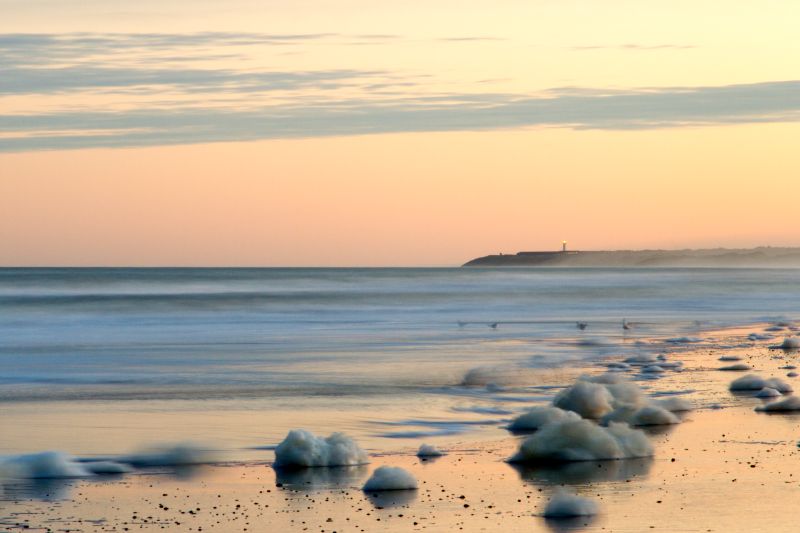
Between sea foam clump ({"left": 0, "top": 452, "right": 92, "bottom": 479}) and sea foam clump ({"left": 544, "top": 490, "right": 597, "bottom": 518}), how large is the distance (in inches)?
201

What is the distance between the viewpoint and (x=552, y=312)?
201 feet

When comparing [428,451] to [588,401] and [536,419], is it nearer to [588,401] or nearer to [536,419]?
[536,419]

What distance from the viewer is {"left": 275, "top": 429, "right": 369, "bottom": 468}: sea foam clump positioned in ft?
44.8

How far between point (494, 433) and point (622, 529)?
5.93 m

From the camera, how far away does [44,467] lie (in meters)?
13.4

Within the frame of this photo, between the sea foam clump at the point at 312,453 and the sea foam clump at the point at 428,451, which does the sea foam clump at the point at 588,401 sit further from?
the sea foam clump at the point at 312,453

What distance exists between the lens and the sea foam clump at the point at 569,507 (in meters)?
11.0

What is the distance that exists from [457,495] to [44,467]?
4464mm

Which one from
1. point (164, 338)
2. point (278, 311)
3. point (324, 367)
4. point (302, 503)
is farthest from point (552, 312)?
point (302, 503)

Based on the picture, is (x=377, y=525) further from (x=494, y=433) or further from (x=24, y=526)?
(x=494, y=433)

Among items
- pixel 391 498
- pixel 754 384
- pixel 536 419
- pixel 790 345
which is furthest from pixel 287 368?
pixel 391 498

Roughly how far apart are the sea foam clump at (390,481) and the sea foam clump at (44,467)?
3.17 meters

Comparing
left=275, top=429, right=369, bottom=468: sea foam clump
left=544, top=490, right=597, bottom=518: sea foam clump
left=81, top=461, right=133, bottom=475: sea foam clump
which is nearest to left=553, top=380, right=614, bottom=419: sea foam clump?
left=275, top=429, right=369, bottom=468: sea foam clump

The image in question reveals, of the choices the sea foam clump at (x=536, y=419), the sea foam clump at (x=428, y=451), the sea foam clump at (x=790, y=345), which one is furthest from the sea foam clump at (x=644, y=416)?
the sea foam clump at (x=790, y=345)
